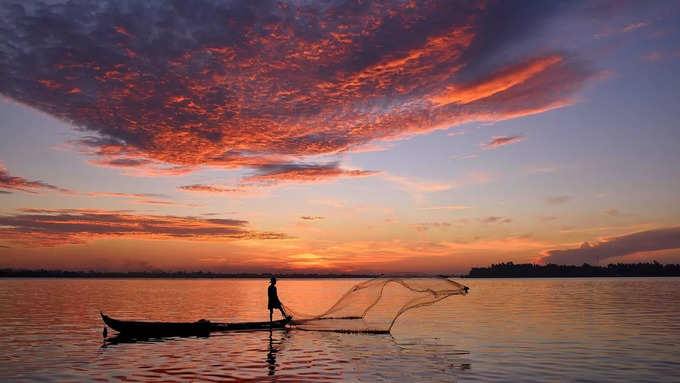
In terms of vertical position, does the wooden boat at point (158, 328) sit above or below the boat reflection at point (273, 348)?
above

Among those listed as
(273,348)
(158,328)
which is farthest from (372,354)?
(158,328)

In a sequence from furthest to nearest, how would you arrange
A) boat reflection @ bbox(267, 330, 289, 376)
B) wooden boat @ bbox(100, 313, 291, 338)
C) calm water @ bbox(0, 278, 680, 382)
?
1. wooden boat @ bbox(100, 313, 291, 338)
2. boat reflection @ bbox(267, 330, 289, 376)
3. calm water @ bbox(0, 278, 680, 382)

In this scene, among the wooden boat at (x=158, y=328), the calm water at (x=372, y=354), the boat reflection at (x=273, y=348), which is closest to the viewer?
the calm water at (x=372, y=354)

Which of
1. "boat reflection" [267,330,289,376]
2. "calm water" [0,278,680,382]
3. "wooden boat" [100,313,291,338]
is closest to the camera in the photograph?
"calm water" [0,278,680,382]

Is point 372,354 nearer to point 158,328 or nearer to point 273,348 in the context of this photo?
point 273,348

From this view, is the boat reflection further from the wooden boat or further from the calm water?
the wooden boat

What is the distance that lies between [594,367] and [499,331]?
522 inches

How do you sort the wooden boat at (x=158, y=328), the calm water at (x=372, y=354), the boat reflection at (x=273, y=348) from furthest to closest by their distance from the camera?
the wooden boat at (x=158, y=328) → the boat reflection at (x=273, y=348) → the calm water at (x=372, y=354)

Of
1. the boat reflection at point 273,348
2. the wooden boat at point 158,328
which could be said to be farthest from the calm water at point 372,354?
the wooden boat at point 158,328

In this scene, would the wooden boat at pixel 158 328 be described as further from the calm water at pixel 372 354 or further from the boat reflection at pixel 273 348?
the boat reflection at pixel 273 348

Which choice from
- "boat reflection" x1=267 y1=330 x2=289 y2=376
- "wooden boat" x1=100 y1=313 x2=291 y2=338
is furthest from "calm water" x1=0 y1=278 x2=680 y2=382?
"wooden boat" x1=100 y1=313 x2=291 y2=338

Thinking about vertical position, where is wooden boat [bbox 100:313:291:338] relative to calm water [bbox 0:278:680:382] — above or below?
above

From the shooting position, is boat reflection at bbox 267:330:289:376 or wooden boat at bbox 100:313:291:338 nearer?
boat reflection at bbox 267:330:289:376

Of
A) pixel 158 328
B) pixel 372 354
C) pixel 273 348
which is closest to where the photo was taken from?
pixel 372 354
